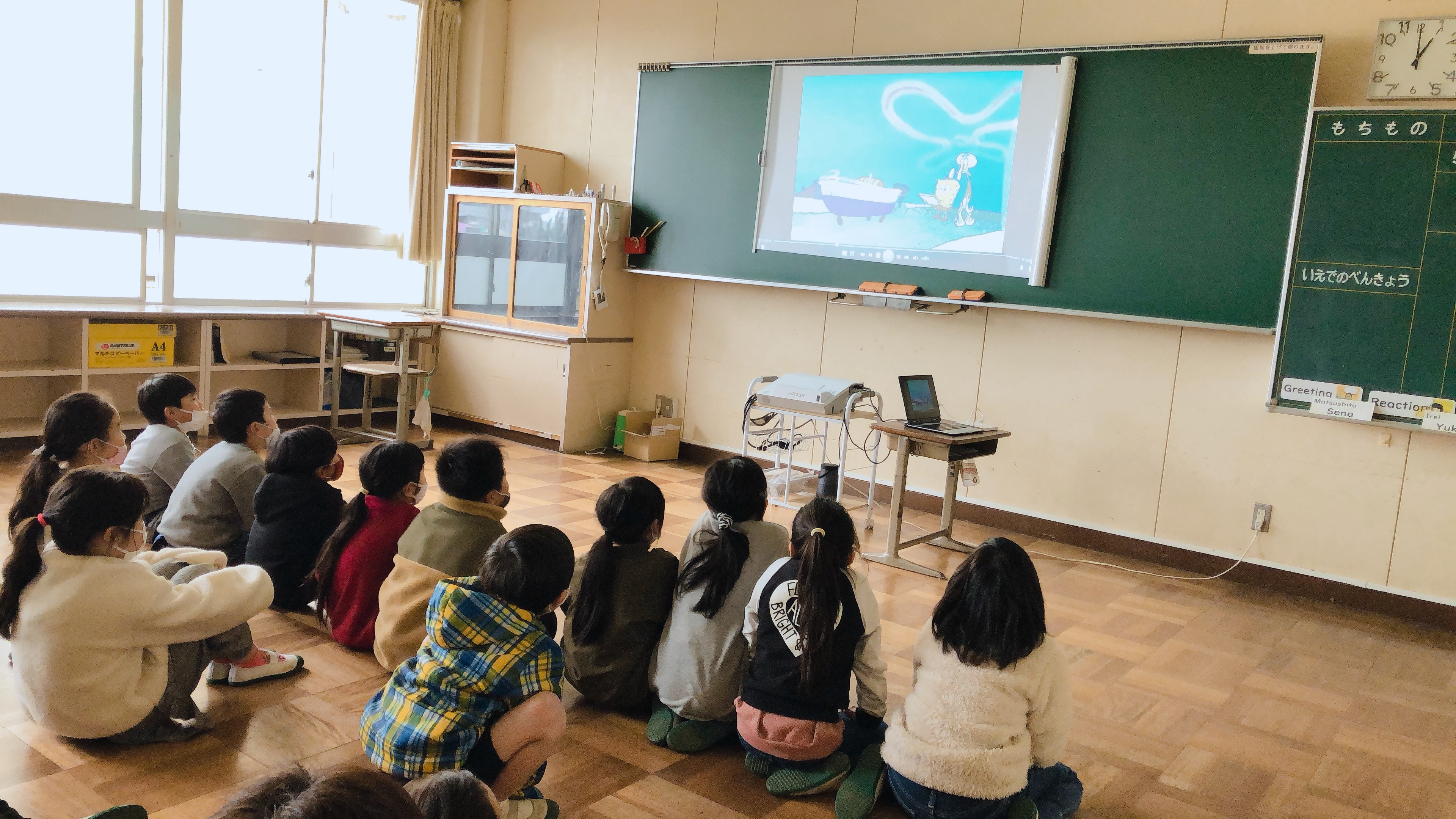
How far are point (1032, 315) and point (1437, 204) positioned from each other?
1692 mm

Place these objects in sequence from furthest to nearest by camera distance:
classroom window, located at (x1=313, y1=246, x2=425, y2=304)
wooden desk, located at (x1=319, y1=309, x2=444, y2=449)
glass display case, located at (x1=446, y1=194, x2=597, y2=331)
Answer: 1. classroom window, located at (x1=313, y1=246, x2=425, y2=304)
2. glass display case, located at (x1=446, y1=194, x2=597, y2=331)
3. wooden desk, located at (x1=319, y1=309, x2=444, y2=449)

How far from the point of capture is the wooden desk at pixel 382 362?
593 cm

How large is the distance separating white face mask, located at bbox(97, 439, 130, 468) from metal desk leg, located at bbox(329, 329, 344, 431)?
2.93 m

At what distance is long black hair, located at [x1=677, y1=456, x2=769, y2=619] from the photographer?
8.08 ft

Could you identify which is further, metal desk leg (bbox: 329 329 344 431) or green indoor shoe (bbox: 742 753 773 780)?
metal desk leg (bbox: 329 329 344 431)

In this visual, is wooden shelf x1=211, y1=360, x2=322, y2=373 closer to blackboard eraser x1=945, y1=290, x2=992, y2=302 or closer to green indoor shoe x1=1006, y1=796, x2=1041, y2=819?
blackboard eraser x1=945, y1=290, x2=992, y2=302

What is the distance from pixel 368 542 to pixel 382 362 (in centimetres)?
385

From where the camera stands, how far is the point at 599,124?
21.7 feet

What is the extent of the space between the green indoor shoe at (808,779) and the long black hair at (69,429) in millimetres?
2009

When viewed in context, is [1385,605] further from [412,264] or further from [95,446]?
[412,264]

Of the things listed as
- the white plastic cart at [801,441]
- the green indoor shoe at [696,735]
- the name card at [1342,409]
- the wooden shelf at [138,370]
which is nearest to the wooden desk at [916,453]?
the white plastic cart at [801,441]

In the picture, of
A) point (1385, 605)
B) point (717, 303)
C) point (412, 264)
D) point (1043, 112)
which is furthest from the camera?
point (412, 264)

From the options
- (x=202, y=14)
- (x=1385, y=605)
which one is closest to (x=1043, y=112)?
(x=1385, y=605)

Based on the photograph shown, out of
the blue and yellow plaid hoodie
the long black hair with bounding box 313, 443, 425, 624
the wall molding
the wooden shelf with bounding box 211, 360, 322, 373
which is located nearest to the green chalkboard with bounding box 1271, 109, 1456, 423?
the wall molding
